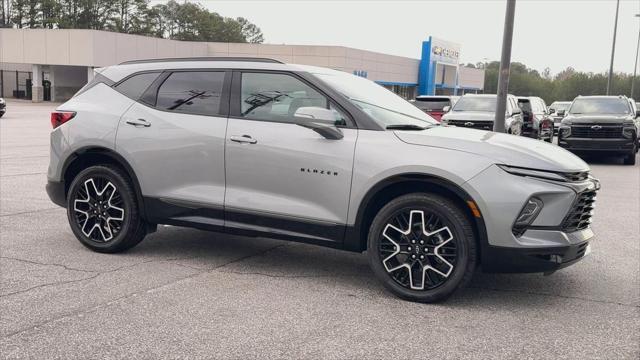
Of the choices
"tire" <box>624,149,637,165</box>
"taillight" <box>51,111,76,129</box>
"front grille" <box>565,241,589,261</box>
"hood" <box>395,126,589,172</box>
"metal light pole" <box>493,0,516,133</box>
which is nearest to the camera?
"hood" <box>395,126,589,172</box>

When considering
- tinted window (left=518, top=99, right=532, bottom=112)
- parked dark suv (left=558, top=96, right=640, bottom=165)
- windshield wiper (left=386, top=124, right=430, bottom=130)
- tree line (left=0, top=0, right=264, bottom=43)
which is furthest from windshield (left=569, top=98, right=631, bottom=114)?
tree line (left=0, top=0, right=264, bottom=43)

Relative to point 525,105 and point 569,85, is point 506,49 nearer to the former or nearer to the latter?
point 525,105

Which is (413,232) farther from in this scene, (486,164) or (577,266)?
(577,266)

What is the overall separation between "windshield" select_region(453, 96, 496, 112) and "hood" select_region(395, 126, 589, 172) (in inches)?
511

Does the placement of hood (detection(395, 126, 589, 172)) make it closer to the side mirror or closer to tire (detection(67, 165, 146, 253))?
the side mirror

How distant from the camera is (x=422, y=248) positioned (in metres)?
4.65

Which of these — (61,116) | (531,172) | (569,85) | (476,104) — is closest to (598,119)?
(476,104)

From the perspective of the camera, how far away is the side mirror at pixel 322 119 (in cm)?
488

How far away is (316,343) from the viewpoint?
3873 mm

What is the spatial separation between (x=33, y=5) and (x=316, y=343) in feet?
307

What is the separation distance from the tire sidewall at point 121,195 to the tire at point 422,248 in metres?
2.29

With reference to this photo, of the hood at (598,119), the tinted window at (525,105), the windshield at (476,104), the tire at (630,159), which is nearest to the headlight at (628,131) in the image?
the hood at (598,119)

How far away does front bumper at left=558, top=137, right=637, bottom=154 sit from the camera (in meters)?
16.5

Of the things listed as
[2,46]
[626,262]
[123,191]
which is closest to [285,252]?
[123,191]
